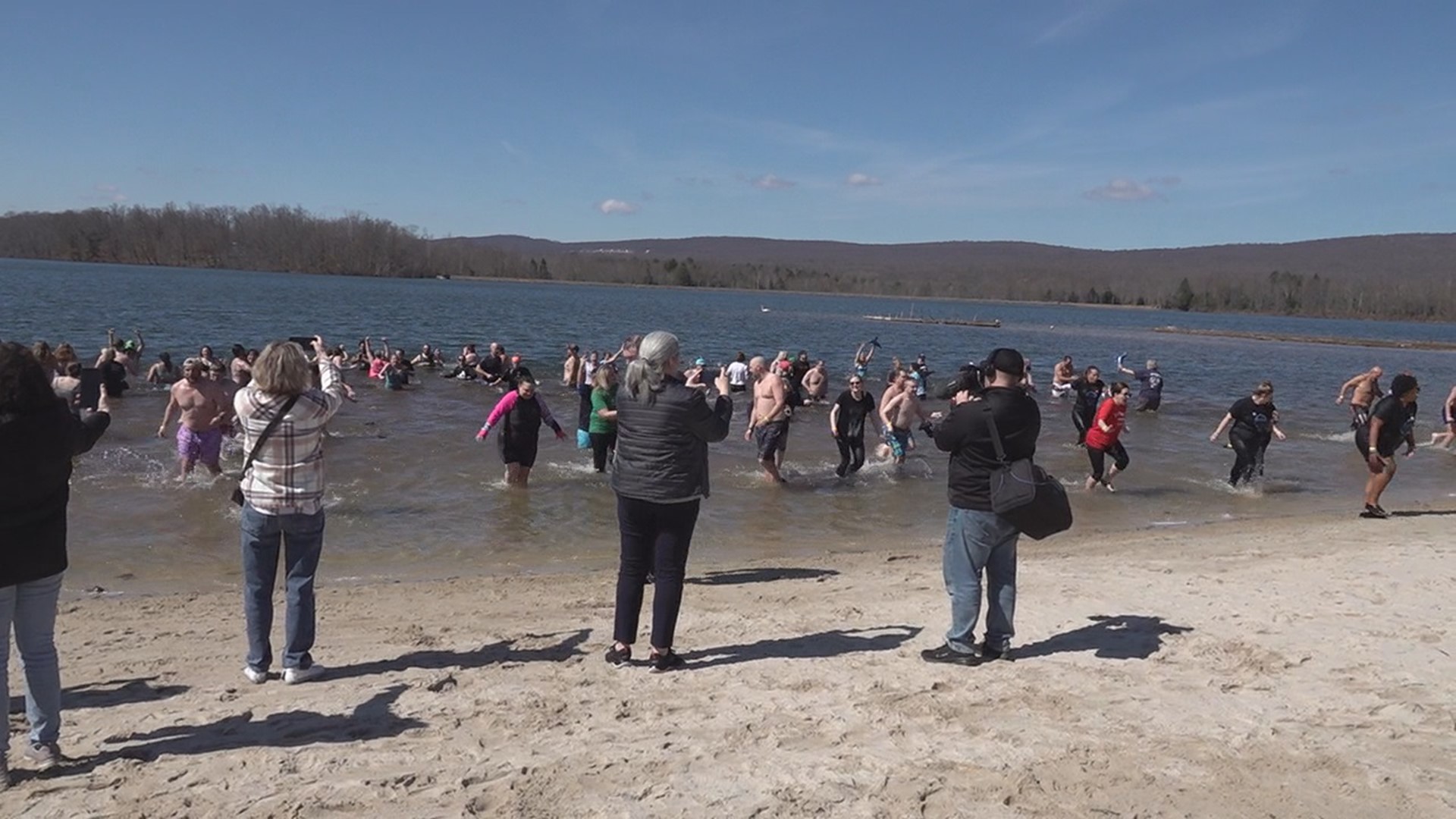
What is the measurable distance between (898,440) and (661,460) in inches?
383

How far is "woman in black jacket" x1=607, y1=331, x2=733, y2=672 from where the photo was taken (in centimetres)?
Answer: 507

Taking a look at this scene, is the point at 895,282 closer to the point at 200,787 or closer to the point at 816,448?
the point at 816,448

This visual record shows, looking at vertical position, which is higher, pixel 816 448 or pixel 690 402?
pixel 690 402

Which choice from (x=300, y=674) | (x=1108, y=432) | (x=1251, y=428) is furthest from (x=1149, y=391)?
(x=300, y=674)

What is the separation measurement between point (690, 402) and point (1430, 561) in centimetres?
707

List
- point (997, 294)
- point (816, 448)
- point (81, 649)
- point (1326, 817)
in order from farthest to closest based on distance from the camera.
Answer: point (997, 294)
point (816, 448)
point (81, 649)
point (1326, 817)

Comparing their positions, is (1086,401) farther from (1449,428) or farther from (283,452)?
(283,452)

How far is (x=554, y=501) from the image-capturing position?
39.4 feet

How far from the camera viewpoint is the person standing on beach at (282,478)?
486cm

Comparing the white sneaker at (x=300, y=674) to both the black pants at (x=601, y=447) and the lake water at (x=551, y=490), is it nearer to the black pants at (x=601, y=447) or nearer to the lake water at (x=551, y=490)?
the lake water at (x=551, y=490)

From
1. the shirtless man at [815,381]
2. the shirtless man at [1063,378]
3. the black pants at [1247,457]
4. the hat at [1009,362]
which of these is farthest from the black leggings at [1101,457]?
the shirtless man at [1063,378]

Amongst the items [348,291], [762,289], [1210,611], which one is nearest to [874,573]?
[1210,611]

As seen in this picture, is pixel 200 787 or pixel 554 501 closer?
pixel 200 787

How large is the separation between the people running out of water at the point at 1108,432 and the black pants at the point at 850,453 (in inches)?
118
